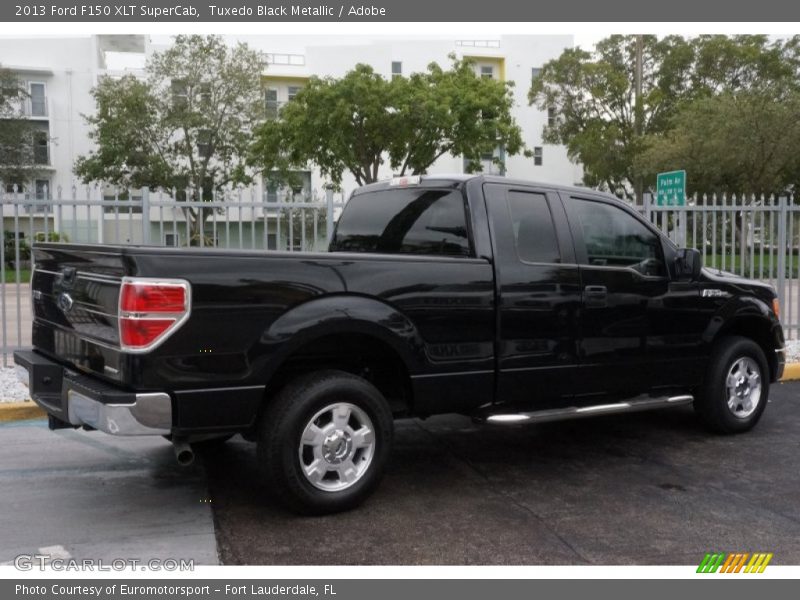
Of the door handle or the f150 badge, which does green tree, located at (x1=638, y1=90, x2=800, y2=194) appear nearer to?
the f150 badge

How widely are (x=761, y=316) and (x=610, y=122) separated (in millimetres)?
32629

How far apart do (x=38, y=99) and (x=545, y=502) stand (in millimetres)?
44428

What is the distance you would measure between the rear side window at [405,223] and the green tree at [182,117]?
85.6ft

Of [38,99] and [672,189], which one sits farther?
[38,99]

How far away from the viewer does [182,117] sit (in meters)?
31.7

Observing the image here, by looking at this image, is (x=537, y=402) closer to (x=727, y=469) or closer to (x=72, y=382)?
(x=727, y=469)

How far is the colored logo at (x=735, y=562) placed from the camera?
3.88 meters

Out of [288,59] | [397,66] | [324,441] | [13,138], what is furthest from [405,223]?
[397,66]

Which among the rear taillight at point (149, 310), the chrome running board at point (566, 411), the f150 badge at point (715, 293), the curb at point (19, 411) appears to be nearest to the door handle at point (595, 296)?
the chrome running board at point (566, 411)

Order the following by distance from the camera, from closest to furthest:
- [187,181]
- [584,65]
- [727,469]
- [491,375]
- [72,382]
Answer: [72,382] → [491,375] → [727,469] → [187,181] → [584,65]

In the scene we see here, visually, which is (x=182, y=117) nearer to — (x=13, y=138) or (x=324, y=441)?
(x=13, y=138)

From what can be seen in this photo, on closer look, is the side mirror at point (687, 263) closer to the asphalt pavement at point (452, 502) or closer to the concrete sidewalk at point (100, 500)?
the asphalt pavement at point (452, 502)

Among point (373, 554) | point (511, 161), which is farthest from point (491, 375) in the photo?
point (511, 161)

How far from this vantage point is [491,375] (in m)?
5.00
